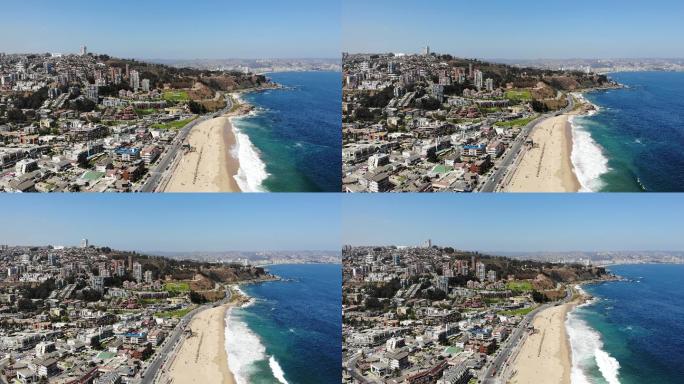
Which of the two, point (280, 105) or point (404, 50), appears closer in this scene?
point (404, 50)

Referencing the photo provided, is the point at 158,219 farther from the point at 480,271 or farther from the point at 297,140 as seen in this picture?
the point at 480,271

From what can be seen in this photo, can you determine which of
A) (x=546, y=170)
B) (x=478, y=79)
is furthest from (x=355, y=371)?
(x=478, y=79)

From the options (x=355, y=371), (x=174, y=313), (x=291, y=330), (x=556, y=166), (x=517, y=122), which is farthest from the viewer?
(x=291, y=330)

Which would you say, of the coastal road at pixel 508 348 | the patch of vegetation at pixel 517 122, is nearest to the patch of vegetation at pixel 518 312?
the coastal road at pixel 508 348

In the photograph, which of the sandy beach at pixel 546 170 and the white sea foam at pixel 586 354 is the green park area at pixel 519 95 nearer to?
the sandy beach at pixel 546 170

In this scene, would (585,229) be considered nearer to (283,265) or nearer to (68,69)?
(283,265)

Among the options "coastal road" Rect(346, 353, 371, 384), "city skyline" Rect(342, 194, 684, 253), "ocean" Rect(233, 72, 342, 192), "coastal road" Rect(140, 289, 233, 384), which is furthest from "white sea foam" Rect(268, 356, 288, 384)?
"ocean" Rect(233, 72, 342, 192)

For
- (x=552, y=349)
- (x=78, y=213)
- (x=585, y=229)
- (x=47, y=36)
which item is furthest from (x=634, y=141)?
(x=47, y=36)
